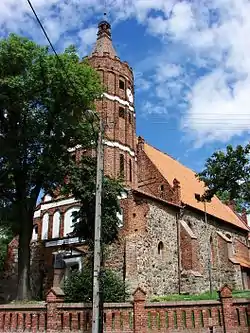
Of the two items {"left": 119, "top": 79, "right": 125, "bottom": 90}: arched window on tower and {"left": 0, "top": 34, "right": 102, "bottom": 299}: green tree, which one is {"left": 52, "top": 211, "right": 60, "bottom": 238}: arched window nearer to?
{"left": 0, "top": 34, "right": 102, "bottom": 299}: green tree

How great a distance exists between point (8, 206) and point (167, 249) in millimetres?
10449

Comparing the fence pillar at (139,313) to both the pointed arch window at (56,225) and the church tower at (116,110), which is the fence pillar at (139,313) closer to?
the church tower at (116,110)

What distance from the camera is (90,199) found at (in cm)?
2222

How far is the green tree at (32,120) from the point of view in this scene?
69.7ft

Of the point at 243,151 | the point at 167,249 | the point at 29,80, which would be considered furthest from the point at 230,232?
the point at 29,80

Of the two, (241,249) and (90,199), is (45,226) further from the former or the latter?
(241,249)

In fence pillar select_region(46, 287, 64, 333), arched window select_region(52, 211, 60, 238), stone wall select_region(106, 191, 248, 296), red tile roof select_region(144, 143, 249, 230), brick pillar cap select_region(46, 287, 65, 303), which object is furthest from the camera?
red tile roof select_region(144, 143, 249, 230)

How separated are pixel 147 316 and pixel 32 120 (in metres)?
12.5

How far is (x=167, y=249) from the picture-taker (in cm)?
2709

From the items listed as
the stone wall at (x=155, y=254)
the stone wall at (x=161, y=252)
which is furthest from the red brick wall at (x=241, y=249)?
the stone wall at (x=155, y=254)

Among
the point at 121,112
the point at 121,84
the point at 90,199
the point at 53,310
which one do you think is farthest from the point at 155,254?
the point at 121,84

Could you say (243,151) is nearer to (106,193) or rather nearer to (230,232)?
(106,193)

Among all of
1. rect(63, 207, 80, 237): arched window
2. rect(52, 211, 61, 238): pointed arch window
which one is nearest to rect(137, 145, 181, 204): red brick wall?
rect(63, 207, 80, 237): arched window

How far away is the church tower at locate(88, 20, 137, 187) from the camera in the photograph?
2970 cm
